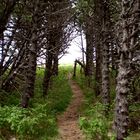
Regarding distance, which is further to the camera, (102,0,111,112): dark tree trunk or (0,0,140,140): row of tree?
(102,0,111,112): dark tree trunk

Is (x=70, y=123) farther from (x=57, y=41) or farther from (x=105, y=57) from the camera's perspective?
(x=57, y=41)

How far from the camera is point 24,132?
917 centimetres

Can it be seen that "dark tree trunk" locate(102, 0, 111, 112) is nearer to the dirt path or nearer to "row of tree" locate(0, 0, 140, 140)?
"row of tree" locate(0, 0, 140, 140)

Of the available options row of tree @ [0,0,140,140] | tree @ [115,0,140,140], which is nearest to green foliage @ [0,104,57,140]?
row of tree @ [0,0,140,140]

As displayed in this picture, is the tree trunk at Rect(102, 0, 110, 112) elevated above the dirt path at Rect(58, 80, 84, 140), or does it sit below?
above

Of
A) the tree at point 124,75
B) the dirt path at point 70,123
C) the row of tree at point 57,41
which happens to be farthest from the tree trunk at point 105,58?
the tree at point 124,75

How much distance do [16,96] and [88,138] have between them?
7.42 meters

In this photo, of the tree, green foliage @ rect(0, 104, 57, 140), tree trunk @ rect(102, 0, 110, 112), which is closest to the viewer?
the tree

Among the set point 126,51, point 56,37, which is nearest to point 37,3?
point 126,51

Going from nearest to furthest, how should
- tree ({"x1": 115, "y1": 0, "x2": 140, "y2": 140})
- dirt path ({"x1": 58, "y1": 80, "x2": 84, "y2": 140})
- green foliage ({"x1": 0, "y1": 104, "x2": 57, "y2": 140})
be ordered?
tree ({"x1": 115, "y1": 0, "x2": 140, "y2": 140})
green foliage ({"x1": 0, "y1": 104, "x2": 57, "y2": 140})
dirt path ({"x1": 58, "y1": 80, "x2": 84, "y2": 140})

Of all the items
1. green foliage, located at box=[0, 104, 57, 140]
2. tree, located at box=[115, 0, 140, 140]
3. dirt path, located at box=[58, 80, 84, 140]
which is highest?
tree, located at box=[115, 0, 140, 140]

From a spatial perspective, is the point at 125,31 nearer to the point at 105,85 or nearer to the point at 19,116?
the point at 19,116

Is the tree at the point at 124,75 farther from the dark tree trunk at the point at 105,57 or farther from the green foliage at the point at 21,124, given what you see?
the dark tree trunk at the point at 105,57

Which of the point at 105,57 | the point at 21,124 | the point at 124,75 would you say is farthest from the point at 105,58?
the point at 124,75
